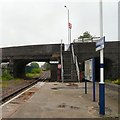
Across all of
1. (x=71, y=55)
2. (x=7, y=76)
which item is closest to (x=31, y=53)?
(x=7, y=76)

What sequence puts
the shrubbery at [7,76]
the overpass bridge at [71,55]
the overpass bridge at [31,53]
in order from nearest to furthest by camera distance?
1. the overpass bridge at [71,55]
2. the overpass bridge at [31,53]
3. the shrubbery at [7,76]

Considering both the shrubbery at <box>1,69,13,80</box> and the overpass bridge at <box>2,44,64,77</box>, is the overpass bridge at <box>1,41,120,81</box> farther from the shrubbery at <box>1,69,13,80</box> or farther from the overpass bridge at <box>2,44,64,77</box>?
the shrubbery at <box>1,69,13,80</box>

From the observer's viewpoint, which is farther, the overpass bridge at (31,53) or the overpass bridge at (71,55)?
the overpass bridge at (31,53)

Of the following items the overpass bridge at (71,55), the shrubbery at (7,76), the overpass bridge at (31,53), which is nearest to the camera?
the overpass bridge at (71,55)

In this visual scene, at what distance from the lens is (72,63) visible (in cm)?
3556

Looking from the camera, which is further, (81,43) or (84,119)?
(81,43)

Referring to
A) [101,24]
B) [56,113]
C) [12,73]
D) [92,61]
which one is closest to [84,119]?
[56,113]

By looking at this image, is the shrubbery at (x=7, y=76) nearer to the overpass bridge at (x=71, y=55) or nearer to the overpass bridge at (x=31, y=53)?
the overpass bridge at (x=31, y=53)

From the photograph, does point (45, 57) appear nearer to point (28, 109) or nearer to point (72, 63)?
Result: point (72, 63)

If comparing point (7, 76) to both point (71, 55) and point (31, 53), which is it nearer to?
point (31, 53)

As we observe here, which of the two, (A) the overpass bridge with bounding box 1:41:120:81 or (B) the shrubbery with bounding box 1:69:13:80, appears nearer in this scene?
(A) the overpass bridge with bounding box 1:41:120:81

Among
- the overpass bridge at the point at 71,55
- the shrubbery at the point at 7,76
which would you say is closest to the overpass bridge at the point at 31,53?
the overpass bridge at the point at 71,55

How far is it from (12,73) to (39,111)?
3895cm

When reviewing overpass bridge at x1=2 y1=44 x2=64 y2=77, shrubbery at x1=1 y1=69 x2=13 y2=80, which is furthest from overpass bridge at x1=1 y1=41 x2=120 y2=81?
shrubbery at x1=1 y1=69 x2=13 y2=80
